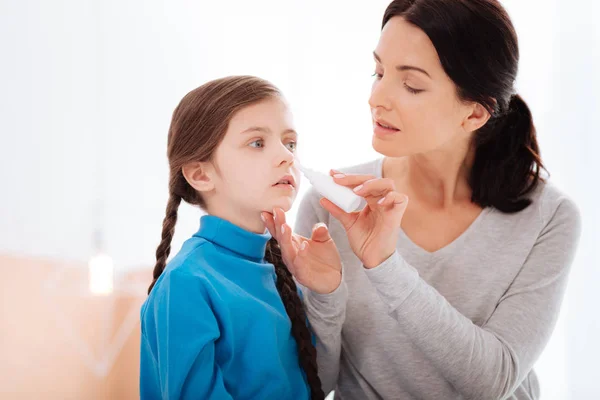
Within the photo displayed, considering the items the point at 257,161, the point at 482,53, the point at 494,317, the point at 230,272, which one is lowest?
the point at 494,317

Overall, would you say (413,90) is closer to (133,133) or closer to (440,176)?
(440,176)

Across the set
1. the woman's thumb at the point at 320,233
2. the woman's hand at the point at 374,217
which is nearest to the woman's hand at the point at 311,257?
the woman's thumb at the point at 320,233

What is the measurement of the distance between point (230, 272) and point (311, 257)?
185 millimetres

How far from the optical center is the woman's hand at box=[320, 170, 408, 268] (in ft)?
3.45

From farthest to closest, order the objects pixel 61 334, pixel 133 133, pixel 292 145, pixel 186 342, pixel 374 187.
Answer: pixel 133 133 → pixel 61 334 → pixel 292 145 → pixel 374 187 → pixel 186 342

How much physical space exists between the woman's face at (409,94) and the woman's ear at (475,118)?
2.7 inches

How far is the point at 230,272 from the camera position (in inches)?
43.6

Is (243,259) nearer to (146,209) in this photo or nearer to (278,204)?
(278,204)

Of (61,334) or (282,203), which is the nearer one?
(282,203)

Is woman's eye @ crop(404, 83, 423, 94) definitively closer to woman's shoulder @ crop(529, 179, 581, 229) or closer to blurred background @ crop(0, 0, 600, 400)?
woman's shoulder @ crop(529, 179, 581, 229)

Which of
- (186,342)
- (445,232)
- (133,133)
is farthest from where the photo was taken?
(133,133)

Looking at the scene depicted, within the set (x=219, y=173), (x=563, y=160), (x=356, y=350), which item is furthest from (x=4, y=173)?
(x=563, y=160)

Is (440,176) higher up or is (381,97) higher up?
(381,97)

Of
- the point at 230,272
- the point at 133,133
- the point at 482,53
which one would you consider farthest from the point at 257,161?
the point at 133,133
